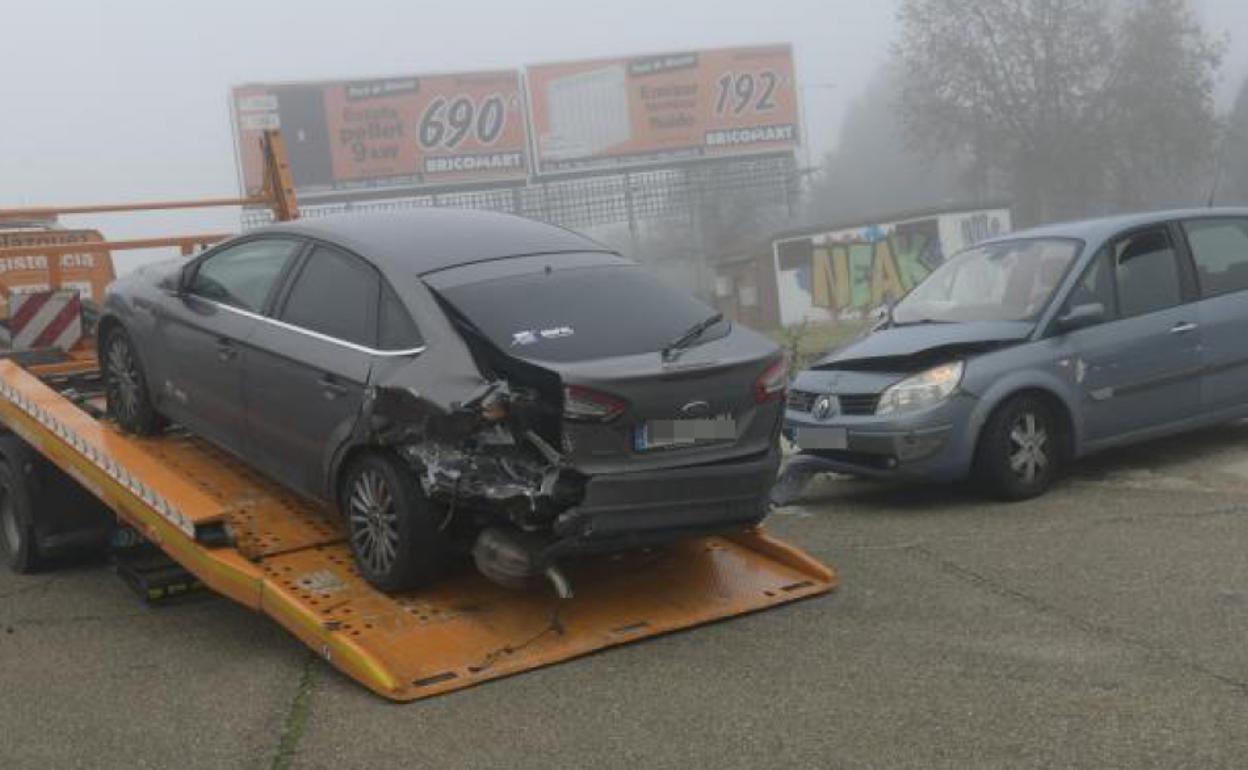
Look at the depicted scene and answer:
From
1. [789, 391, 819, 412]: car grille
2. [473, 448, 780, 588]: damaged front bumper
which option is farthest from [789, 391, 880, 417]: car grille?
[473, 448, 780, 588]: damaged front bumper

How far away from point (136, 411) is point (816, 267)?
40805 mm

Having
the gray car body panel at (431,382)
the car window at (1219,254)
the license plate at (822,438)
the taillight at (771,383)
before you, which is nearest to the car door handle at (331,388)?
the gray car body panel at (431,382)

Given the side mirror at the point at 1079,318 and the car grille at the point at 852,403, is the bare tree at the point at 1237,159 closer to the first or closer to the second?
the side mirror at the point at 1079,318

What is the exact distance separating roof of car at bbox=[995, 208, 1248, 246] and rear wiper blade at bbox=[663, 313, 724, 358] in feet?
11.4

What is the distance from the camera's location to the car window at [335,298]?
5312 mm

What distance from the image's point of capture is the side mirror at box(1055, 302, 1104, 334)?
287 inches

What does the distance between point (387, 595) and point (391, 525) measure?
0.31 metres

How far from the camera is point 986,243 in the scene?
8453 mm

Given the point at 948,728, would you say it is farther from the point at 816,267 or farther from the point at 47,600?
the point at 816,267

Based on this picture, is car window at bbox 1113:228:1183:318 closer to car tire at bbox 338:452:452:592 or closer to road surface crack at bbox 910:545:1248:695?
road surface crack at bbox 910:545:1248:695

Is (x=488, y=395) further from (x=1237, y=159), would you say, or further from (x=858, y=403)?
(x=1237, y=159)

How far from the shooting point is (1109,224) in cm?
791

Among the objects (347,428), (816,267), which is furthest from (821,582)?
(816,267)

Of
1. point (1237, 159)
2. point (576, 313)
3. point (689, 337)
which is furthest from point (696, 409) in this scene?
point (1237, 159)
